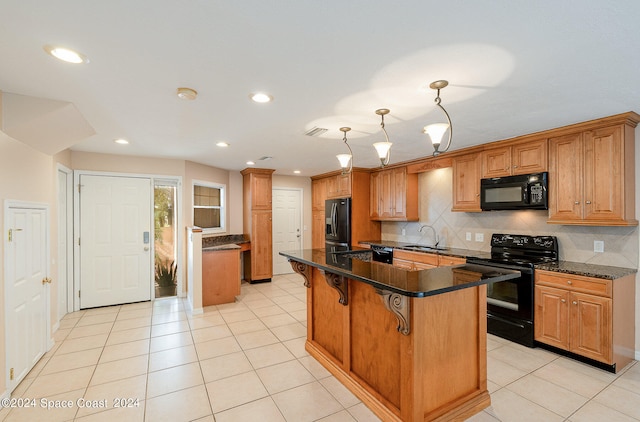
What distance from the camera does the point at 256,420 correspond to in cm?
206

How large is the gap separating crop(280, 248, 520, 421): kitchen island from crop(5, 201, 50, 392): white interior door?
244 centimetres

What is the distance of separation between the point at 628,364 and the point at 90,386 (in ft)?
16.1

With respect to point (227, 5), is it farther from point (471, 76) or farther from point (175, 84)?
point (471, 76)

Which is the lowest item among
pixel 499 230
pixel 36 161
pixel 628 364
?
pixel 628 364

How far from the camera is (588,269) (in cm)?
287

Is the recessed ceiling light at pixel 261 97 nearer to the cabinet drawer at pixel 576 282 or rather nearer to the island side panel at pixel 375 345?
the island side panel at pixel 375 345

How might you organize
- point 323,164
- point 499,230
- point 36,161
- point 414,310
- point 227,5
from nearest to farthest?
point 227,5, point 414,310, point 36,161, point 499,230, point 323,164

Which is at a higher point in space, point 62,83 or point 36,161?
point 62,83

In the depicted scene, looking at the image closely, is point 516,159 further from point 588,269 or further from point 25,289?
point 25,289

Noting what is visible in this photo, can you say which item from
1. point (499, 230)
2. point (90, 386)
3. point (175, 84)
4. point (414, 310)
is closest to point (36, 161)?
point (175, 84)

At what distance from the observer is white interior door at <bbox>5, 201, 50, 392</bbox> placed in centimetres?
237

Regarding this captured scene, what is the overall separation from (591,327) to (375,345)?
2.16 m

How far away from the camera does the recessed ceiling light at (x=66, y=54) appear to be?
165 cm

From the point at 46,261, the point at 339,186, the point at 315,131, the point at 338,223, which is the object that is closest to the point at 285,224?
the point at 338,223
